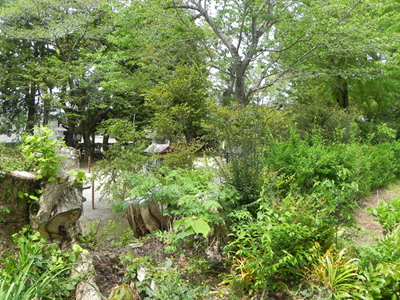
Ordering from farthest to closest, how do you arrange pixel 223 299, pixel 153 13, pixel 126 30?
pixel 126 30 < pixel 153 13 < pixel 223 299

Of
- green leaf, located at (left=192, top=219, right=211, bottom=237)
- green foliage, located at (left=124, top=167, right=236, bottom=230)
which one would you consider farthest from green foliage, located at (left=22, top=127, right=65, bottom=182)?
green leaf, located at (left=192, top=219, right=211, bottom=237)

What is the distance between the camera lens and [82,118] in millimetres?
17156

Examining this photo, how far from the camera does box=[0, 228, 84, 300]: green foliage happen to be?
2168 mm

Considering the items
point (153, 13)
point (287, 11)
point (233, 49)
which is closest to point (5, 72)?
point (153, 13)

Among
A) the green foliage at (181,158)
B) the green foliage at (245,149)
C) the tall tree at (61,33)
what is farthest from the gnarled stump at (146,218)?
the tall tree at (61,33)

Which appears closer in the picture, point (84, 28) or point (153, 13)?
point (153, 13)

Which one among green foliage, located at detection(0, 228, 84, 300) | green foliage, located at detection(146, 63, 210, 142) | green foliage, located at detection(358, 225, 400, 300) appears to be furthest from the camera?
green foliage, located at detection(146, 63, 210, 142)

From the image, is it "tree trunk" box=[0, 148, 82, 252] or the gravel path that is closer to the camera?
"tree trunk" box=[0, 148, 82, 252]

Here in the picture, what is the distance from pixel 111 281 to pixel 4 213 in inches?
50.4

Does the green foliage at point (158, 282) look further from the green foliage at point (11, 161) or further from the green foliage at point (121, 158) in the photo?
the green foliage at point (121, 158)

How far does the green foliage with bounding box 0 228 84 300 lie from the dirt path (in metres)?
3.04

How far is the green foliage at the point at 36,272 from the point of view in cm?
217

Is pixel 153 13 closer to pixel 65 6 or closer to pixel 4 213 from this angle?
pixel 4 213

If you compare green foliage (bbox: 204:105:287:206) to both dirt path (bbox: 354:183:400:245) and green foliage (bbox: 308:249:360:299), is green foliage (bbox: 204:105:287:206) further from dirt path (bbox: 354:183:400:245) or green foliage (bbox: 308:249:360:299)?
dirt path (bbox: 354:183:400:245)
